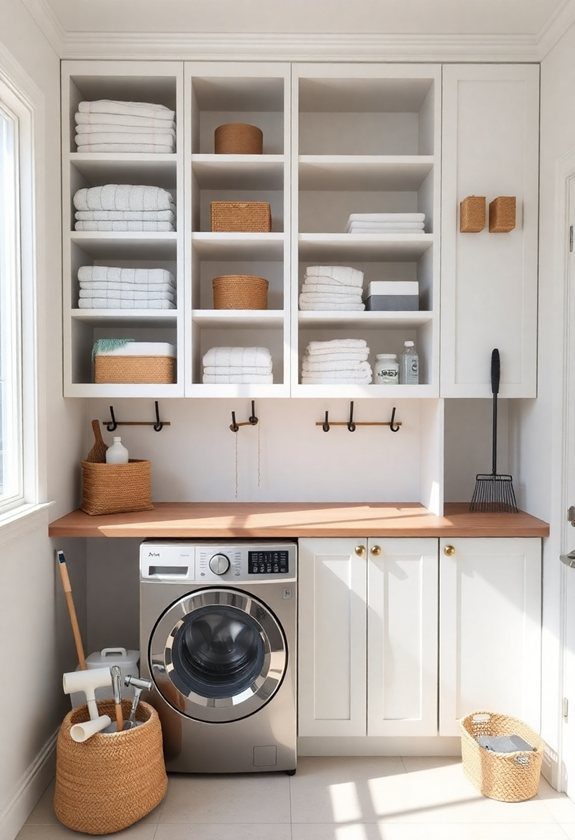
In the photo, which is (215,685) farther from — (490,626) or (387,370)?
(387,370)

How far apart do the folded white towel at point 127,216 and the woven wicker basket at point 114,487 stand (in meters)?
0.97

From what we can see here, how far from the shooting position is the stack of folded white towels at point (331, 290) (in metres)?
2.74

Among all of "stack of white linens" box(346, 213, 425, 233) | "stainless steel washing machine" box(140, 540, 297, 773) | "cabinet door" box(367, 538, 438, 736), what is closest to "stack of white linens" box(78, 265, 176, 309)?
"stack of white linens" box(346, 213, 425, 233)

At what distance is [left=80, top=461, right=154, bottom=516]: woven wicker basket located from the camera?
107 inches

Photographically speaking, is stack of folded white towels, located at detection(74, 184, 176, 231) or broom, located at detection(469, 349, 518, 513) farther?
broom, located at detection(469, 349, 518, 513)

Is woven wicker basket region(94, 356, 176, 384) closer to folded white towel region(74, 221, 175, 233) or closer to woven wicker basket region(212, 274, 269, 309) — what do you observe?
woven wicker basket region(212, 274, 269, 309)

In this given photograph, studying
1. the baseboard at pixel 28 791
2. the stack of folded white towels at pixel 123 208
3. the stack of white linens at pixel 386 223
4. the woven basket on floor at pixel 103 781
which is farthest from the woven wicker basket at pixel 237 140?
the baseboard at pixel 28 791

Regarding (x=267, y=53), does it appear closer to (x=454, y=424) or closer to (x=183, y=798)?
(x=454, y=424)

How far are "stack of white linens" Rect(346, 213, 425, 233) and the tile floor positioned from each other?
208 centimetres

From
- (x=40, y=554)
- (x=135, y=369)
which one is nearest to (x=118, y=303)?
(x=135, y=369)

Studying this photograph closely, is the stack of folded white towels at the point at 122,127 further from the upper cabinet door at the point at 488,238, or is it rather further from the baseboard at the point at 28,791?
the baseboard at the point at 28,791

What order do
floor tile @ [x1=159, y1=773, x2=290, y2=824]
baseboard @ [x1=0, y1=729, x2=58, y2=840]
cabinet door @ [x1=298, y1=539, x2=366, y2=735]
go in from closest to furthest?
baseboard @ [x1=0, y1=729, x2=58, y2=840] → floor tile @ [x1=159, y1=773, x2=290, y2=824] → cabinet door @ [x1=298, y1=539, x2=366, y2=735]

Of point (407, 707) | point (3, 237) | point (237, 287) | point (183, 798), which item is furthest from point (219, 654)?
point (3, 237)

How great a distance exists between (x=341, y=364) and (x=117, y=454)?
0.99m
